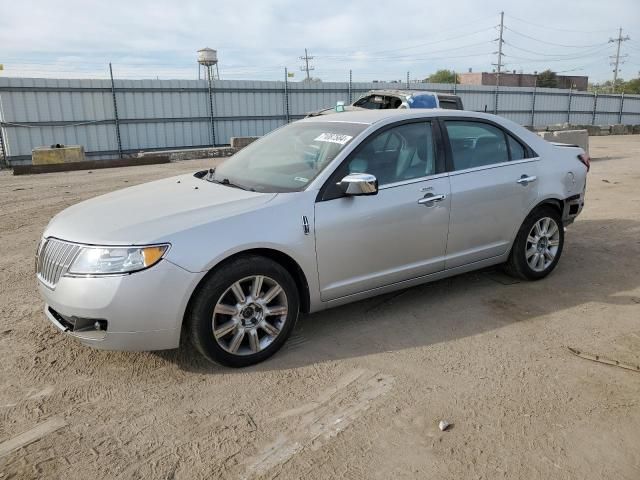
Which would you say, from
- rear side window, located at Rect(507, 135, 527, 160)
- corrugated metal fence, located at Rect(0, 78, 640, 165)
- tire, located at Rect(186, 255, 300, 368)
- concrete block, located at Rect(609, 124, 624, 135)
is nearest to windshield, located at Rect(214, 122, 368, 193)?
tire, located at Rect(186, 255, 300, 368)

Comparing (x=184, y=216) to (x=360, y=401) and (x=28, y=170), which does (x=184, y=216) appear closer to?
(x=360, y=401)

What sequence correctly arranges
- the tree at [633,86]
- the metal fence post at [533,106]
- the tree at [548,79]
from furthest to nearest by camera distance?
the tree at [633,86]
the tree at [548,79]
the metal fence post at [533,106]

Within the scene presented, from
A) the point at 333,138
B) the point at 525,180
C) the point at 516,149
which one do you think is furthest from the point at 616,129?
the point at 333,138

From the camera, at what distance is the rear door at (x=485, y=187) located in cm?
436

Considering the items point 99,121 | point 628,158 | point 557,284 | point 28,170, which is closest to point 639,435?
point 557,284

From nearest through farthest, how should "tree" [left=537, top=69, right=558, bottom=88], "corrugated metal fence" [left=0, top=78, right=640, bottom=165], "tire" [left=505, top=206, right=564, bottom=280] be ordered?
"tire" [left=505, top=206, right=564, bottom=280] < "corrugated metal fence" [left=0, top=78, right=640, bottom=165] < "tree" [left=537, top=69, right=558, bottom=88]

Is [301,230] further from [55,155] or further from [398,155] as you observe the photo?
[55,155]

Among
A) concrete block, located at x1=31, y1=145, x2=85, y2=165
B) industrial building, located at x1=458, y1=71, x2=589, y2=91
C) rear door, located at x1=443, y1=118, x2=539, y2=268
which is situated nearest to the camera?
rear door, located at x1=443, y1=118, x2=539, y2=268

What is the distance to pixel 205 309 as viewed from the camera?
3230mm

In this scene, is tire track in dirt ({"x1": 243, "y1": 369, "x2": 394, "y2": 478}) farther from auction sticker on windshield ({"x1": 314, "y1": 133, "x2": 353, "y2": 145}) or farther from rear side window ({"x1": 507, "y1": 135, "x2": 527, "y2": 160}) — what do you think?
rear side window ({"x1": 507, "y1": 135, "x2": 527, "y2": 160})

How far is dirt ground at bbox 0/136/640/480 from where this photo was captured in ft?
8.50

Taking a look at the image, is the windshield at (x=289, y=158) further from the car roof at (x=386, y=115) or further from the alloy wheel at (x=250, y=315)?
the alloy wheel at (x=250, y=315)

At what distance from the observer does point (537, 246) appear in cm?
499

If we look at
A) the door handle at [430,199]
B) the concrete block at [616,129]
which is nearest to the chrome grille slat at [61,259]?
the door handle at [430,199]
